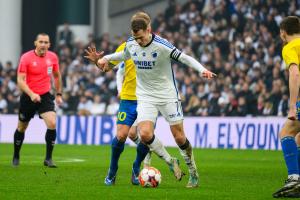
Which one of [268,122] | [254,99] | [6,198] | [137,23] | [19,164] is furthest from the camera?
[254,99]

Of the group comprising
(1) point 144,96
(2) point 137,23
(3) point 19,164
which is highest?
(2) point 137,23

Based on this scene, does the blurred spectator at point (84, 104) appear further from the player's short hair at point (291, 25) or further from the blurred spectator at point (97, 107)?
the player's short hair at point (291, 25)

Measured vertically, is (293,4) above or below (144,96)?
above

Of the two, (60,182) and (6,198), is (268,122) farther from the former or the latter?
(6,198)

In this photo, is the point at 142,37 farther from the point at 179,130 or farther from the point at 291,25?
the point at 291,25

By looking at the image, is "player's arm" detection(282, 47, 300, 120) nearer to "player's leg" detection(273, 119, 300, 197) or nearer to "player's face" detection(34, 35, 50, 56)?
"player's leg" detection(273, 119, 300, 197)

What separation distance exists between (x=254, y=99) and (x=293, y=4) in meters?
4.12

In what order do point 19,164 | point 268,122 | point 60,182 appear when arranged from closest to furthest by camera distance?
point 60,182 → point 19,164 → point 268,122

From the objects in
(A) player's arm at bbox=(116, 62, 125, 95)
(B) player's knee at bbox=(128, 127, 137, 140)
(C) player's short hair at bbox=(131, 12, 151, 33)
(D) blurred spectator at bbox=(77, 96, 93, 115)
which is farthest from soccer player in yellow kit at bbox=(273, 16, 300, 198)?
(D) blurred spectator at bbox=(77, 96, 93, 115)

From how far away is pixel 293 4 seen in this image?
93.7 ft

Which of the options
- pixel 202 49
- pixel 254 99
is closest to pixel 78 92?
pixel 202 49

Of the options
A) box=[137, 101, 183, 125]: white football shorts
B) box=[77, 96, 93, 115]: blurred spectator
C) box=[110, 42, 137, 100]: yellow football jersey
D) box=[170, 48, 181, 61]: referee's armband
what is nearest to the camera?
box=[170, 48, 181, 61]: referee's armband

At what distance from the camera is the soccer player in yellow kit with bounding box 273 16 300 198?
36.0 ft

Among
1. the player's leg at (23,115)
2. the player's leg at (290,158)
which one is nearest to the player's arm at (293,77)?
the player's leg at (290,158)
